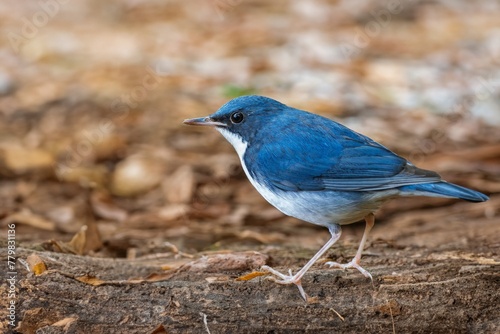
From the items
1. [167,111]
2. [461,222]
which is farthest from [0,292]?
[167,111]

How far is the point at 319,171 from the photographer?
4434mm

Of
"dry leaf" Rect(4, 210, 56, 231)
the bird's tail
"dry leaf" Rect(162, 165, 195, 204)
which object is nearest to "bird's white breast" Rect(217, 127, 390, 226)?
the bird's tail

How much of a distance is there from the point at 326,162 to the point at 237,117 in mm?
727

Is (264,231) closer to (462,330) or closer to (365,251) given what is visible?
(365,251)

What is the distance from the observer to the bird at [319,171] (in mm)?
4242

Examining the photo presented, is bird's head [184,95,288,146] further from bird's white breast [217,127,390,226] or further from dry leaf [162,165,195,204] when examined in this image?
dry leaf [162,165,195,204]

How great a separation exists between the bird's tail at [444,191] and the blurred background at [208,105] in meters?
0.93

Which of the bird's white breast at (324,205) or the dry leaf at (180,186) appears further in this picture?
the dry leaf at (180,186)

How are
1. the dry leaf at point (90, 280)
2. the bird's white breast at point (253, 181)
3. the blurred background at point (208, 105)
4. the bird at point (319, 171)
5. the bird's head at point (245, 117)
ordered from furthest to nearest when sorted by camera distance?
the blurred background at point (208, 105), the bird's head at point (245, 117), the bird's white breast at point (253, 181), the bird at point (319, 171), the dry leaf at point (90, 280)

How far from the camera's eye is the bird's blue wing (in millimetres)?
4297

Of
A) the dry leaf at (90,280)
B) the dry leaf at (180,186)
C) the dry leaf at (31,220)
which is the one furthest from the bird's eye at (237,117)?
the dry leaf at (180,186)

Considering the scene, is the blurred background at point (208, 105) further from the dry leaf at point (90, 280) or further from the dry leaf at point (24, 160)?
the dry leaf at point (90, 280)

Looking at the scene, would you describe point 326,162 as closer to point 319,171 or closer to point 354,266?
point 319,171

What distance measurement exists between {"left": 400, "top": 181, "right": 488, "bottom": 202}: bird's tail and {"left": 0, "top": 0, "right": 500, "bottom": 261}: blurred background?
3.05 feet
